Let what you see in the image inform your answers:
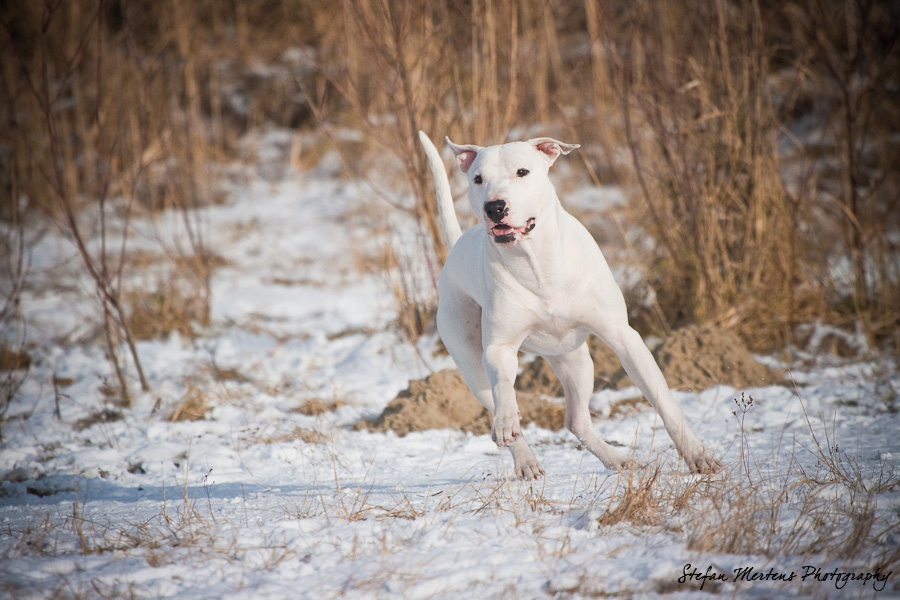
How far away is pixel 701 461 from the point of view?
2693mm

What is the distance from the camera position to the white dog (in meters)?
2.61

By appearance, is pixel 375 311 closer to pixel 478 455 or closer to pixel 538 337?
pixel 478 455

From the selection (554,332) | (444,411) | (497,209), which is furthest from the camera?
(444,411)

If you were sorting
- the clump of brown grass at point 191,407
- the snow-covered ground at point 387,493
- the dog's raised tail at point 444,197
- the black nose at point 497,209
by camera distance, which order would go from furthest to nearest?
the clump of brown grass at point 191,407 → the dog's raised tail at point 444,197 → the black nose at point 497,209 → the snow-covered ground at point 387,493

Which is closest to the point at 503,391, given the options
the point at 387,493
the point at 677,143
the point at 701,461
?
the point at 387,493

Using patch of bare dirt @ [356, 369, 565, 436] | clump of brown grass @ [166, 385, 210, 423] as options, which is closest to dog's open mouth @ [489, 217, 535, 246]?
patch of bare dirt @ [356, 369, 565, 436]

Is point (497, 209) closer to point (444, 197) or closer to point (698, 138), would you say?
point (444, 197)

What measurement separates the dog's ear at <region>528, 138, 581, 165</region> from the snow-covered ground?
115cm

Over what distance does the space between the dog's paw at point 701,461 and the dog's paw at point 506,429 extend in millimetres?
673

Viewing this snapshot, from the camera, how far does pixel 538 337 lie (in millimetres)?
2910

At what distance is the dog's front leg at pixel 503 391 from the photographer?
259 cm

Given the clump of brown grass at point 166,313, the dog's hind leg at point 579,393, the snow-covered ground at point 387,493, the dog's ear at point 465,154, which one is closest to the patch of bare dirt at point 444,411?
the snow-covered ground at point 387,493

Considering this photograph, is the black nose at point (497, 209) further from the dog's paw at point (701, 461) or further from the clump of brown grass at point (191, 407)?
the clump of brown grass at point (191, 407)

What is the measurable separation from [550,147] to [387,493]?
1523mm
